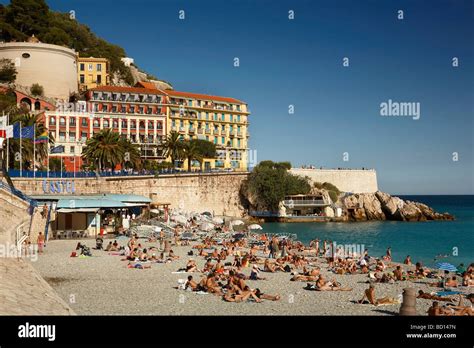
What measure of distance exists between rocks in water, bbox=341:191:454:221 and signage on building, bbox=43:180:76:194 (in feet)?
138

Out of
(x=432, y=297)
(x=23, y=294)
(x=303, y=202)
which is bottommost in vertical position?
(x=432, y=297)

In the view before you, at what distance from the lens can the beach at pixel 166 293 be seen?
55.3 feet

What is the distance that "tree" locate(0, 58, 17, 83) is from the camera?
75.7 meters

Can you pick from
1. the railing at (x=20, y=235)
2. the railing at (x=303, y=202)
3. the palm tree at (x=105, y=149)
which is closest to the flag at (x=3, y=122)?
the railing at (x=20, y=235)

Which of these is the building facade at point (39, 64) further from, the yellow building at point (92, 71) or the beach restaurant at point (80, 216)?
the beach restaurant at point (80, 216)

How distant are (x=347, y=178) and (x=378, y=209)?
9.33 meters

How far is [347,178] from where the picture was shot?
8544 centimetres

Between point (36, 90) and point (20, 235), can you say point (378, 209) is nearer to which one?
point (36, 90)

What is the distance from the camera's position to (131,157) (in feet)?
206

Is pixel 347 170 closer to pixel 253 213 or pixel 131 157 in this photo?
pixel 253 213

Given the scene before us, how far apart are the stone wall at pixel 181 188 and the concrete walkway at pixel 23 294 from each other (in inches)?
1229

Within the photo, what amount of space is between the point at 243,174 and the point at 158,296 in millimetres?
53867

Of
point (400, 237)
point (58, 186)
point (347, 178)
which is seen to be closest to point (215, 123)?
point (347, 178)

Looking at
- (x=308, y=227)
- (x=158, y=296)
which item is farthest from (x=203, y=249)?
(x=308, y=227)
